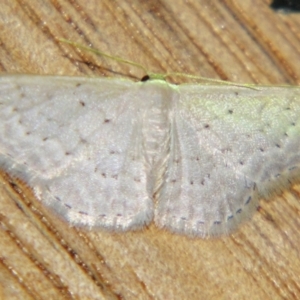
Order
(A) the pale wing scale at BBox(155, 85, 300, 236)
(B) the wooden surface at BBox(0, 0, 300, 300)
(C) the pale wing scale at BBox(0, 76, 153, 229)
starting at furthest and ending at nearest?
(A) the pale wing scale at BBox(155, 85, 300, 236) → (C) the pale wing scale at BBox(0, 76, 153, 229) → (B) the wooden surface at BBox(0, 0, 300, 300)

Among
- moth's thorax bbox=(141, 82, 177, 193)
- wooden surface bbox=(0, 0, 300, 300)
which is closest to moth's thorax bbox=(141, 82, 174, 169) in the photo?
moth's thorax bbox=(141, 82, 177, 193)

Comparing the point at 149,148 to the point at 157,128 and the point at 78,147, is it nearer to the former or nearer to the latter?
the point at 157,128

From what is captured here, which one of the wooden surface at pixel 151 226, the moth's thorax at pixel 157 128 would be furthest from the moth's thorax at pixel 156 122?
the wooden surface at pixel 151 226

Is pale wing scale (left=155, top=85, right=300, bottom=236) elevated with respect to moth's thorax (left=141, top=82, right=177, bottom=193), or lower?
lower

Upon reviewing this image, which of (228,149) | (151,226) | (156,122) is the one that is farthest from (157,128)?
(151,226)

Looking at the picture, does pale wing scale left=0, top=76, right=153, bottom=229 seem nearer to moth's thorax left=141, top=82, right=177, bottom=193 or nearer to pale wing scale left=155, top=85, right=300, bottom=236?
moth's thorax left=141, top=82, right=177, bottom=193

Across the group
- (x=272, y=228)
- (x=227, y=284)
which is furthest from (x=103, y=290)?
(x=272, y=228)

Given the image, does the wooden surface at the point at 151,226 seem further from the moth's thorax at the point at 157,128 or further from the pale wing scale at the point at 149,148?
the moth's thorax at the point at 157,128

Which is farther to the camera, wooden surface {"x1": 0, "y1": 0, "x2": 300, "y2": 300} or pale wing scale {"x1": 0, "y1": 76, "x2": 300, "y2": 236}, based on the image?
pale wing scale {"x1": 0, "y1": 76, "x2": 300, "y2": 236}

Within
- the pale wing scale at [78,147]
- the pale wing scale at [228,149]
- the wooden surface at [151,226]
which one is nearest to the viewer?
the wooden surface at [151,226]
